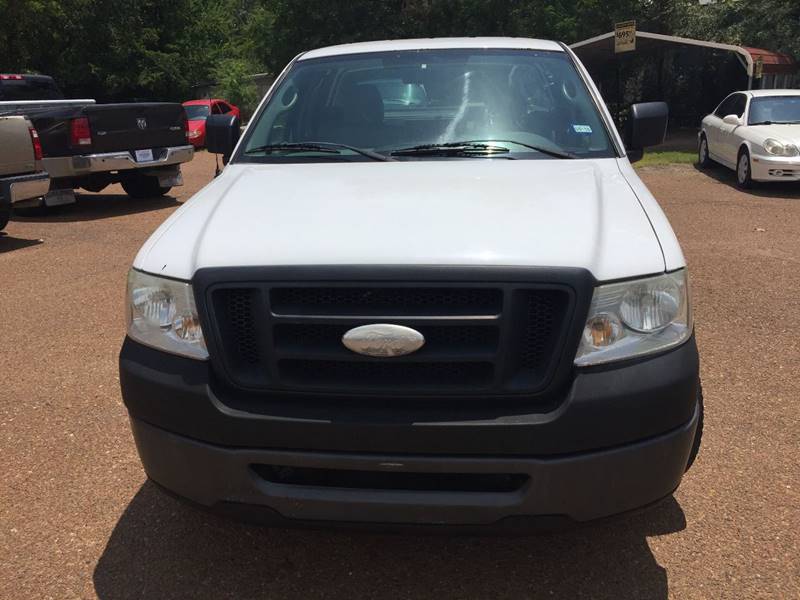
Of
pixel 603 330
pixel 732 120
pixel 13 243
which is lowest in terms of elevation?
pixel 13 243

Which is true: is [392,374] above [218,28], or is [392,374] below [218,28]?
below

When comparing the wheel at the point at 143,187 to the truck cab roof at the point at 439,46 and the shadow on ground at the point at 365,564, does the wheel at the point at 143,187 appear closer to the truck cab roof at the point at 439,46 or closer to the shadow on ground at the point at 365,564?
the truck cab roof at the point at 439,46

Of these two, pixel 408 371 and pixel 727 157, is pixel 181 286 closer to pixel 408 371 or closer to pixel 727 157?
pixel 408 371

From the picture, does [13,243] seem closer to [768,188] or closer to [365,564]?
[365,564]

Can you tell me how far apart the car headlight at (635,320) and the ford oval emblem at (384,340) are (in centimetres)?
50

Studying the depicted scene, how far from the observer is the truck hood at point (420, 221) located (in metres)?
2.46

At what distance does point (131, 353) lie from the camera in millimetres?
2664

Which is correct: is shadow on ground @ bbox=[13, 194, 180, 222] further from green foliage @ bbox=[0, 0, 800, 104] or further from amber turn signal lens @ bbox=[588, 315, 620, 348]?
green foliage @ bbox=[0, 0, 800, 104]

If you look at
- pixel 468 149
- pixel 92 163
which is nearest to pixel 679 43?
pixel 92 163

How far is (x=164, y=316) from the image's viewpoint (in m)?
2.63

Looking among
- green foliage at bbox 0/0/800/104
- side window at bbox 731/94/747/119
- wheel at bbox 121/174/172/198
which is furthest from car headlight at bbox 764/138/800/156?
green foliage at bbox 0/0/800/104

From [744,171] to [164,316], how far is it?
40.4 ft

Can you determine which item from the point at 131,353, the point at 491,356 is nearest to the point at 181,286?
the point at 131,353

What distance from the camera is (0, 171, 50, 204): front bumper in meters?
8.89
